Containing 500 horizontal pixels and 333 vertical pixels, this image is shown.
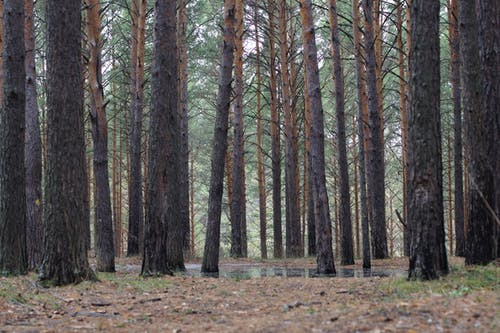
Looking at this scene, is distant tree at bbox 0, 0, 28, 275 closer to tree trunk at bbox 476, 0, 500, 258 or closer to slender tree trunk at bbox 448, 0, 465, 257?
tree trunk at bbox 476, 0, 500, 258

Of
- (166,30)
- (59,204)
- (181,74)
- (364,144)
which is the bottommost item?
(59,204)

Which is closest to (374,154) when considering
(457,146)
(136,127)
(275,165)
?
(457,146)

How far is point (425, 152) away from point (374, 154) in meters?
10.1

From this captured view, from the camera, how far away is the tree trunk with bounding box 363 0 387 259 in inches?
642

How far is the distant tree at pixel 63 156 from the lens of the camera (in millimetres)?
8680

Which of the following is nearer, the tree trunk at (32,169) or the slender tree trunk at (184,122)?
the tree trunk at (32,169)

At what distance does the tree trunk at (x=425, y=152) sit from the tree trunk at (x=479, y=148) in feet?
4.88

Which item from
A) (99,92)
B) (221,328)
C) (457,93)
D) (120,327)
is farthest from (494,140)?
(457,93)

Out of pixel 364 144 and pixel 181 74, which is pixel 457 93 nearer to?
pixel 364 144

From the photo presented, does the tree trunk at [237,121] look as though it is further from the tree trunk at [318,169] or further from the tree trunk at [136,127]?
the tree trunk at [318,169]

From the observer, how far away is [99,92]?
12.5 meters

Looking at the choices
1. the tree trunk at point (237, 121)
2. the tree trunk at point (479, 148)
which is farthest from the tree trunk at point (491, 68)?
the tree trunk at point (237, 121)

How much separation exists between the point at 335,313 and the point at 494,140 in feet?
17.1

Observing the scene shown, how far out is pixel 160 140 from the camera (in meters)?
10.6
